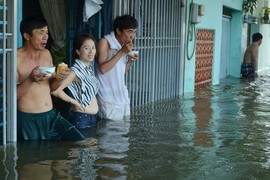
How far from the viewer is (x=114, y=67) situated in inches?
276

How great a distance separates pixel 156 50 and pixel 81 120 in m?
3.43

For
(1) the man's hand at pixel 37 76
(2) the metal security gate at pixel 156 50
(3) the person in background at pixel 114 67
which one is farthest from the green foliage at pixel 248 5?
(1) the man's hand at pixel 37 76

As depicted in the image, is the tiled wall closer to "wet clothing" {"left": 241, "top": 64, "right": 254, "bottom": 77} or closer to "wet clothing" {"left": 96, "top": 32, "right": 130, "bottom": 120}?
"wet clothing" {"left": 241, "top": 64, "right": 254, "bottom": 77}

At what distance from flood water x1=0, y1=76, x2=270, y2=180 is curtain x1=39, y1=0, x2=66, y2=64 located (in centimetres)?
162

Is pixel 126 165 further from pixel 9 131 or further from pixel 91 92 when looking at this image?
pixel 91 92

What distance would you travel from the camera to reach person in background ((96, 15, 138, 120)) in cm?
688

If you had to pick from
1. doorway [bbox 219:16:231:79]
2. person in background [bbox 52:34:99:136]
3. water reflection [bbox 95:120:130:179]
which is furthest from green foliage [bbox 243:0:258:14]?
person in background [bbox 52:34:99:136]

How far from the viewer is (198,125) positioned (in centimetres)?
721

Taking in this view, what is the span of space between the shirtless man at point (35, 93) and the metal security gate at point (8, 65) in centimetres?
12

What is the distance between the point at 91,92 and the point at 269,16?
1513 centimetres

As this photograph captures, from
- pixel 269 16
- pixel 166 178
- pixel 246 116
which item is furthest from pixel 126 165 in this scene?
pixel 269 16

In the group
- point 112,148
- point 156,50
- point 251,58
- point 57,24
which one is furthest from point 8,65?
point 251,58

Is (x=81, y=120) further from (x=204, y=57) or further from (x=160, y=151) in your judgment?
(x=204, y=57)

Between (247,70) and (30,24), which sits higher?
(30,24)
